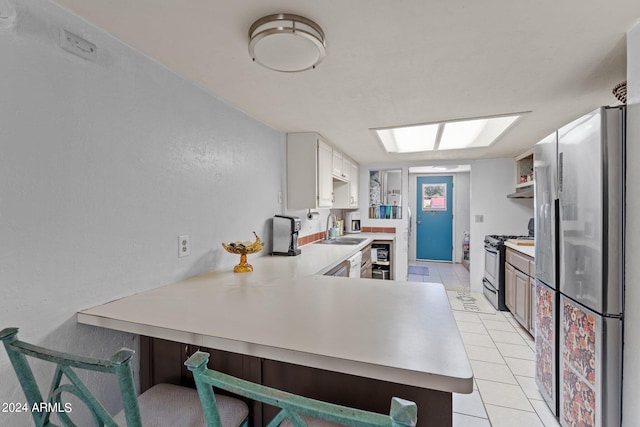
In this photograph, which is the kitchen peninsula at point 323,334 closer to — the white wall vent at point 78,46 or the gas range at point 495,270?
the white wall vent at point 78,46

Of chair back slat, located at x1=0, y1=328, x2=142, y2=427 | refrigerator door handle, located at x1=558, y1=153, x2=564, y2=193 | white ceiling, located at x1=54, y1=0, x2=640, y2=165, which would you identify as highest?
white ceiling, located at x1=54, y1=0, x2=640, y2=165

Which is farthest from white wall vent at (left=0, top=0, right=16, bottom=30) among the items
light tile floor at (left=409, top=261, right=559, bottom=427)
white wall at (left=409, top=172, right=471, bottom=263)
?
white wall at (left=409, top=172, right=471, bottom=263)

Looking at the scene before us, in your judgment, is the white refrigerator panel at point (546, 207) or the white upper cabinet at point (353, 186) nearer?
the white refrigerator panel at point (546, 207)

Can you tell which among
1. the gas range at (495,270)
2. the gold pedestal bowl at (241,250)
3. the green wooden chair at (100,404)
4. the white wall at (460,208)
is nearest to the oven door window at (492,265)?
the gas range at (495,270)

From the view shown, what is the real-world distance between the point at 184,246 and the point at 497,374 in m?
2.46

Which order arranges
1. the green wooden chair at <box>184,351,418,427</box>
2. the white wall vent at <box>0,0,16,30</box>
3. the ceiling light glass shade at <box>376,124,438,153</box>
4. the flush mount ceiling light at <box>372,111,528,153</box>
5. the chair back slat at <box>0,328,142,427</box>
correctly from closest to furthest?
the green wooden chair at <box>184,351,418,427</box>, the chair back slat at <box>0,328,142,427</box>, the white wall vent at <box>0,0,16,30</box>, the flush mount ceiling light at <box>372,111,528,153</box>, the ceiling light glass shade at <box>376,124,438,153</box>

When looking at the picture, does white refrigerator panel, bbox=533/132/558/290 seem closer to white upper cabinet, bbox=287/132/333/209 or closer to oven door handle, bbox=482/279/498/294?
white upper cabinet, bbox=287/132/333/209

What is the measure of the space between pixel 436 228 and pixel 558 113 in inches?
183

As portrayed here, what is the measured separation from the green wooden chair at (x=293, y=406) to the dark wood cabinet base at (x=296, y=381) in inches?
20.6

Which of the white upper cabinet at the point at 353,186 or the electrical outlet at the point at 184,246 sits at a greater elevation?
the white upper cabinet at the point at 353,186

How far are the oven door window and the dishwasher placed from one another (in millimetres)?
1790

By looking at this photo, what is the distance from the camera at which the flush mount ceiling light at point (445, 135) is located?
8.57 ft

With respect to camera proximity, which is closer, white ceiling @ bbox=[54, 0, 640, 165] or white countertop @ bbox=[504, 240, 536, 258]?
white ceiling @ bbox=[54, 0, 640, 165]

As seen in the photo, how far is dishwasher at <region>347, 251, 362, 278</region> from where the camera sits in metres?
2.78
